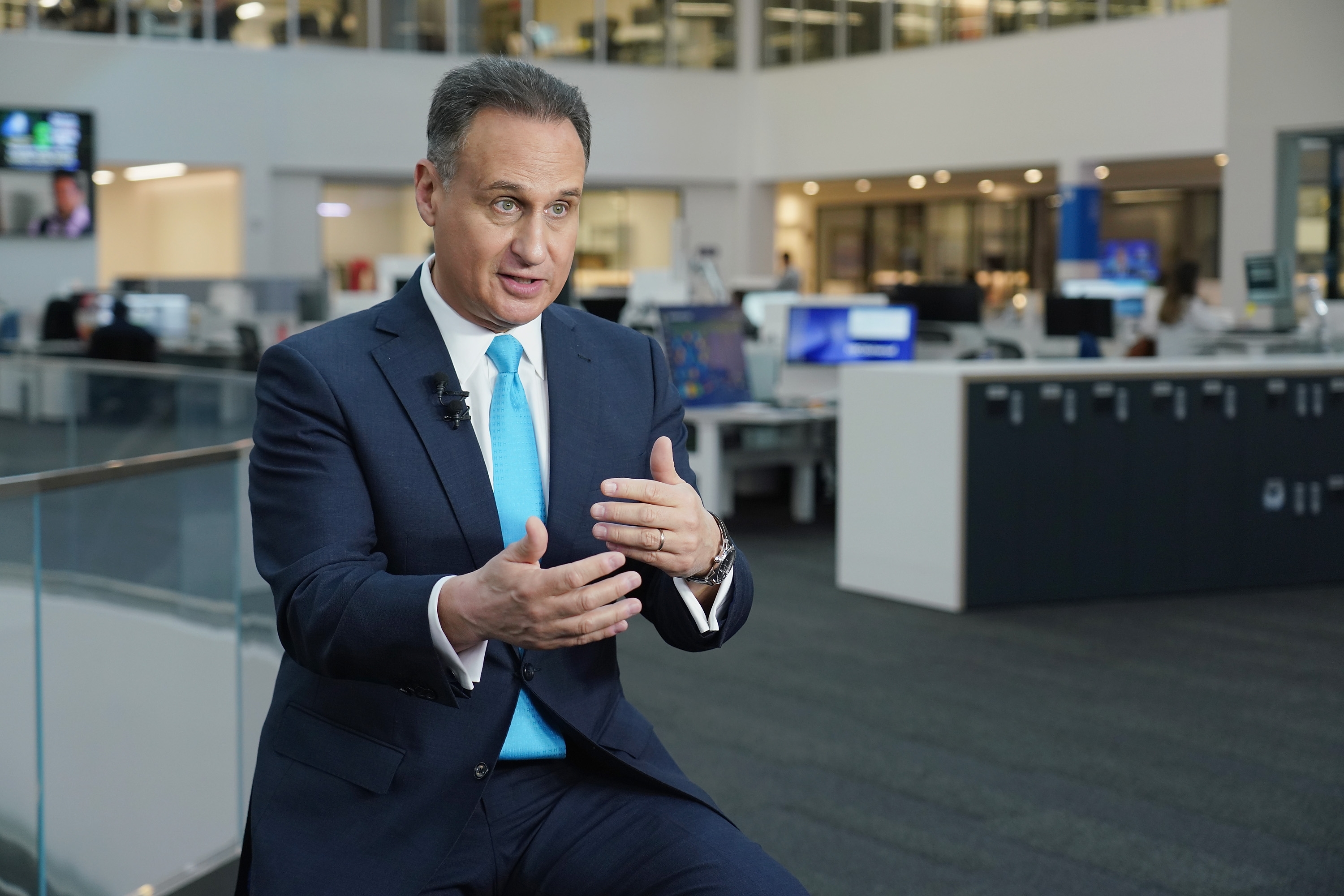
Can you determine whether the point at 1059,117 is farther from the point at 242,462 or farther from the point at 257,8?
the point at 242,462

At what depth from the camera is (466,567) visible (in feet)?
4.98

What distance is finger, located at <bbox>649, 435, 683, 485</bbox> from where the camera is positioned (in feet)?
4.72

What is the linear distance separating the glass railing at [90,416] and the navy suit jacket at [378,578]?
668 cm

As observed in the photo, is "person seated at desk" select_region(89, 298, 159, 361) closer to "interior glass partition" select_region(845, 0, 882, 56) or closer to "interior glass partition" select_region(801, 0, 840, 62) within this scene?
"interior glass partition" select_region(845, 0, 882, 56)

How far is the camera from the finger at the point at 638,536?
1354 millimetres

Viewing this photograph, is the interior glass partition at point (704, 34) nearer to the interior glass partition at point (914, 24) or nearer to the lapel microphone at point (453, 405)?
the interior glass partition at point (914, 24)

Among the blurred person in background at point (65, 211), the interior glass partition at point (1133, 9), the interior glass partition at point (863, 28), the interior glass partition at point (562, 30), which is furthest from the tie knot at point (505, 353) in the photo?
the interior glass partition at point (562, 30)

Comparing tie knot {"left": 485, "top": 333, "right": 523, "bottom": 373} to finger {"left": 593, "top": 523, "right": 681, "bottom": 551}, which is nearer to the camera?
finger {"left": 593, "top": 523, "right": 681, "bottom": 551}

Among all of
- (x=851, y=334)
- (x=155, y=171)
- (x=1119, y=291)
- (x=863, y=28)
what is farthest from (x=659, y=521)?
(x=155, y=171)

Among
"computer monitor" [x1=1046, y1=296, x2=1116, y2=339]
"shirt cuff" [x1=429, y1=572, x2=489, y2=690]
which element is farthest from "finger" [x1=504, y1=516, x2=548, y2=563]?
"computer monitor" [x1=1046, y1=296, x2=1116, y2=339]

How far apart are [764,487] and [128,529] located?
5.82m

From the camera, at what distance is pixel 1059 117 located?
640 inches

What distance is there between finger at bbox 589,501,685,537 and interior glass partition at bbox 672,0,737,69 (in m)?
19.4

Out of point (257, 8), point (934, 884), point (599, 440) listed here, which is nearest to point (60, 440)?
point (934, 884)
